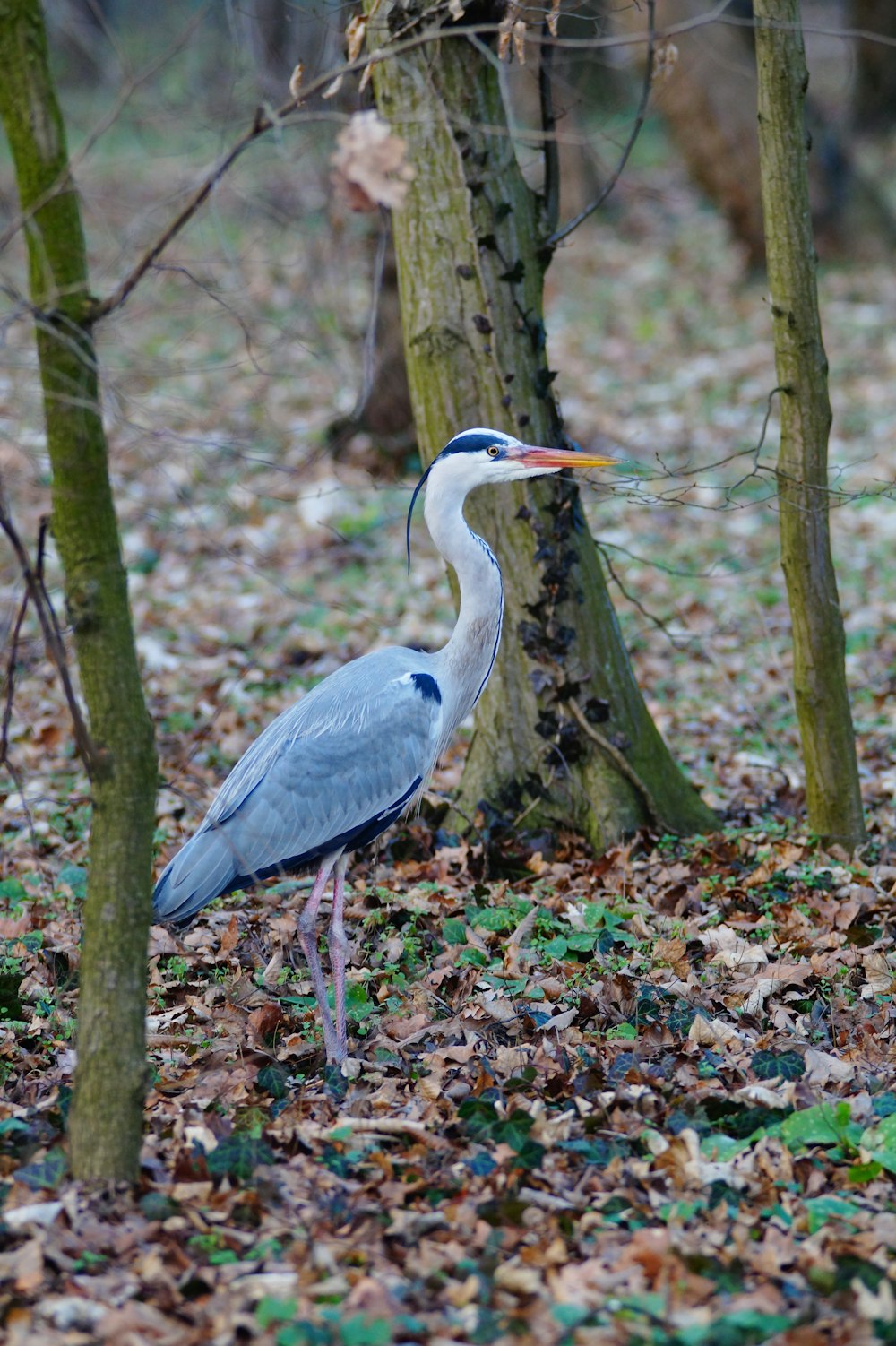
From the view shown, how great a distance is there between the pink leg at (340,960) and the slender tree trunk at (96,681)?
44.0 inches

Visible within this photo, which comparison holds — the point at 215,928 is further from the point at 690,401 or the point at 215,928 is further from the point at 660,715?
the point at 690,401

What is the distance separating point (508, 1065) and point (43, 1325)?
1.73m

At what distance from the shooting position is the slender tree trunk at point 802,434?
5.17 m

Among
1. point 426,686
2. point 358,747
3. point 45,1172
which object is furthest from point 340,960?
point 45,1172

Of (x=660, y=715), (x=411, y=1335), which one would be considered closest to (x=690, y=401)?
(x=660, y=715)

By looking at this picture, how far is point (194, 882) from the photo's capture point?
469 centimetres

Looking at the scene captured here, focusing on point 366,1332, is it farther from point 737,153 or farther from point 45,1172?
point 737,153

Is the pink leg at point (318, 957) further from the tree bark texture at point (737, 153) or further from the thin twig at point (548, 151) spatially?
the tree bark texture at point (737, 153)

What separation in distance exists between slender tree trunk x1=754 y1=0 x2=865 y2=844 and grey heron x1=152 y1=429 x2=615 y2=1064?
1.06m

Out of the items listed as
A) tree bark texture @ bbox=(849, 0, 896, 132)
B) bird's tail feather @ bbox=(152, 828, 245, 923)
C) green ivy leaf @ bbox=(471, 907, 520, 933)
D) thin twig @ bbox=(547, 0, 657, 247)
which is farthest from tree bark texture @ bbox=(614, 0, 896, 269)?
bird's tail feather @ bbox=(152, 828, 245, 923)

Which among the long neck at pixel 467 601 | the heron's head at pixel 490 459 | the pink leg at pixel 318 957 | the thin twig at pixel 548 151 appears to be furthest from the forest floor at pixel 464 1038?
the thin twig at pixel 548 151

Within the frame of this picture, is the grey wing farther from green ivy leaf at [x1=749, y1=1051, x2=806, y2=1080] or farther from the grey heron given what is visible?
green ivy leaf at [x1=749, y1=1051, x2=806, y2=1080]

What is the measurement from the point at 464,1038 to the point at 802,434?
2875mm

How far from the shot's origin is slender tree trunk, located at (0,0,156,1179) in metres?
3.17
